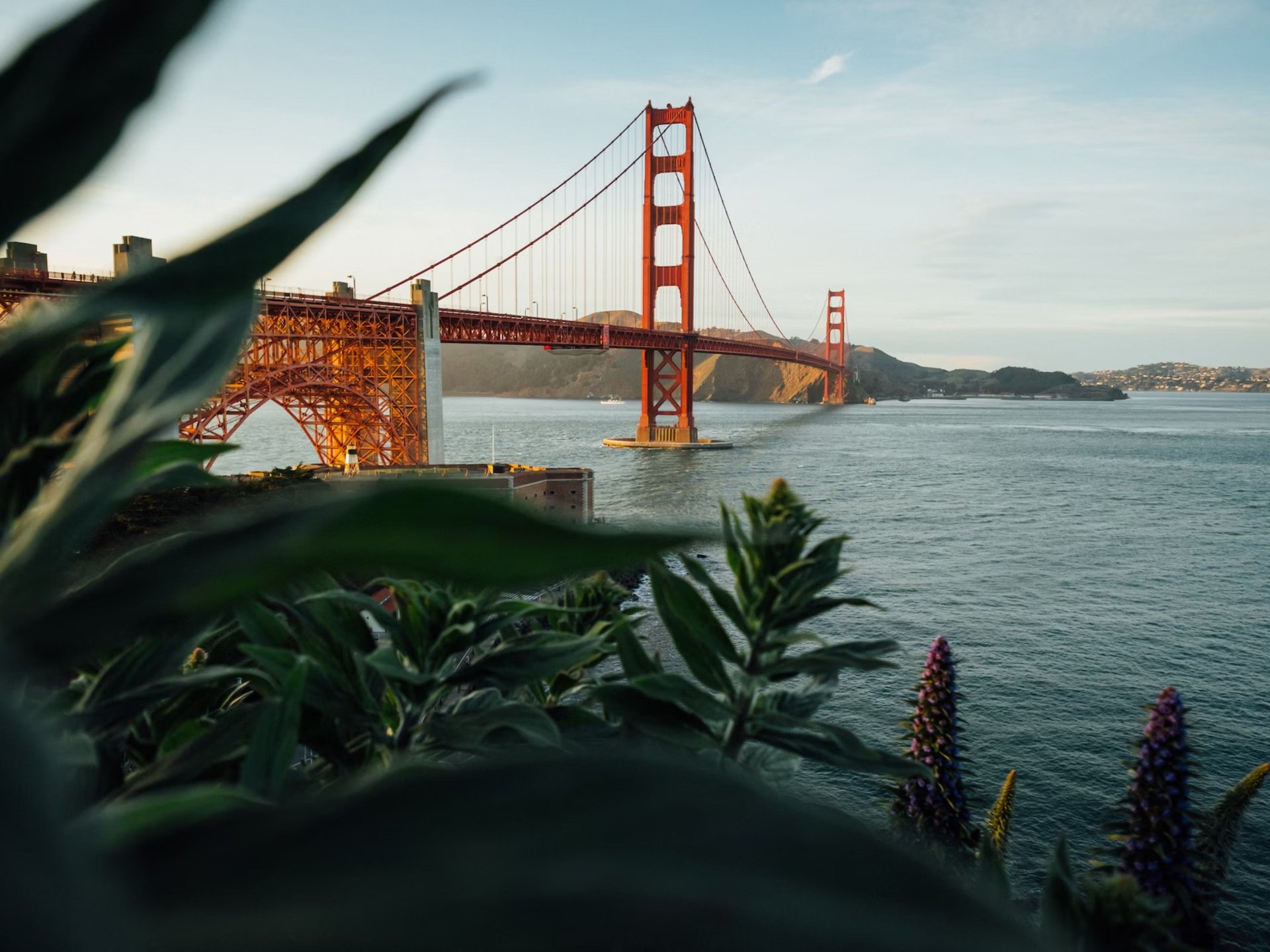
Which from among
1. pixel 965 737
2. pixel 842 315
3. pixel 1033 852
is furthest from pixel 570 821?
pixel 842 315

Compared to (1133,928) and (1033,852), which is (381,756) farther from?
(1033,852)

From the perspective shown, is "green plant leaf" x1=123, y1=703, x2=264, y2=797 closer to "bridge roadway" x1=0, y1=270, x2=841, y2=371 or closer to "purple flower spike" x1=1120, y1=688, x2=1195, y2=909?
"purple flower spike" x1=1120, y1=688, x2=1195, y2=909

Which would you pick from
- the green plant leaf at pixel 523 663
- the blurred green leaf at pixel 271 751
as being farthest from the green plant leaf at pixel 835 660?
the blurred green leaf at pixel 271 751

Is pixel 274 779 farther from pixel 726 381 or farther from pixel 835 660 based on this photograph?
pixel 726 381

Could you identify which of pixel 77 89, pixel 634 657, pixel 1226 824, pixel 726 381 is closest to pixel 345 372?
pixel 1226 824

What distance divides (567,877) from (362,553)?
0.46ft

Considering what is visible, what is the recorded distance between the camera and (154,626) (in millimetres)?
396

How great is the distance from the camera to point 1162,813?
3.34ft

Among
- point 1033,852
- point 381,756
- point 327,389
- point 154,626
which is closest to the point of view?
point 154,626

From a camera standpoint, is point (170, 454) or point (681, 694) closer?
point (170, 454)

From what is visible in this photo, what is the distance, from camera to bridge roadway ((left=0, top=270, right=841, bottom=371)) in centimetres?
1956

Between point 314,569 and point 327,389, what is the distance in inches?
1251

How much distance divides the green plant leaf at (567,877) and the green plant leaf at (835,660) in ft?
1.91

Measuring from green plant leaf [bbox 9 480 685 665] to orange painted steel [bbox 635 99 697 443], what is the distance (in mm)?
49700
